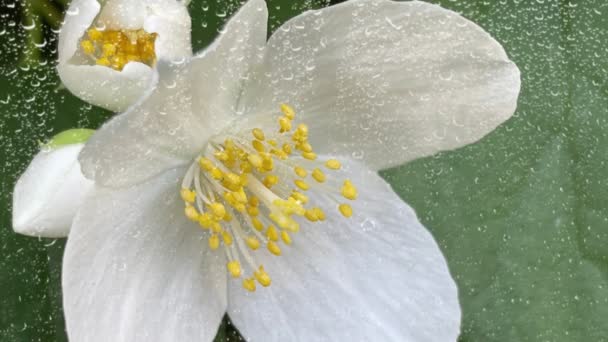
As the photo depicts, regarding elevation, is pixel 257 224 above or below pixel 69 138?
below

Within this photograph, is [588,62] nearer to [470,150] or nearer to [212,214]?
[470,150]

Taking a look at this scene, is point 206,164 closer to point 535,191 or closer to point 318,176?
point 318,176

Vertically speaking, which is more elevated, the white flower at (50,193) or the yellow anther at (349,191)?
the white flower at (50,193)

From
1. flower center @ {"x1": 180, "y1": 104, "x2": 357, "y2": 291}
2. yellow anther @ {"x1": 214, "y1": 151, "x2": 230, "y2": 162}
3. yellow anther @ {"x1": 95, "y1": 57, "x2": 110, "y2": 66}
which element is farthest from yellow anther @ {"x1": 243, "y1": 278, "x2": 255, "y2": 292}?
yellow anther @ {"x1": 95, "y1": 57, "x2": 110, "y2": 66}

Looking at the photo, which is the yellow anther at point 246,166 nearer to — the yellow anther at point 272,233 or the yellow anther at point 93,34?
the yellow anther at point 272,233

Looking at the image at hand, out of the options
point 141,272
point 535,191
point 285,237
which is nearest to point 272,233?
point 285,237

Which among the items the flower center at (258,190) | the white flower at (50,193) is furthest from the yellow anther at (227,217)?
the white flower at (50,193)

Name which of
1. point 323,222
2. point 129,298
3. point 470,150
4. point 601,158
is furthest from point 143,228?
point 601,158
